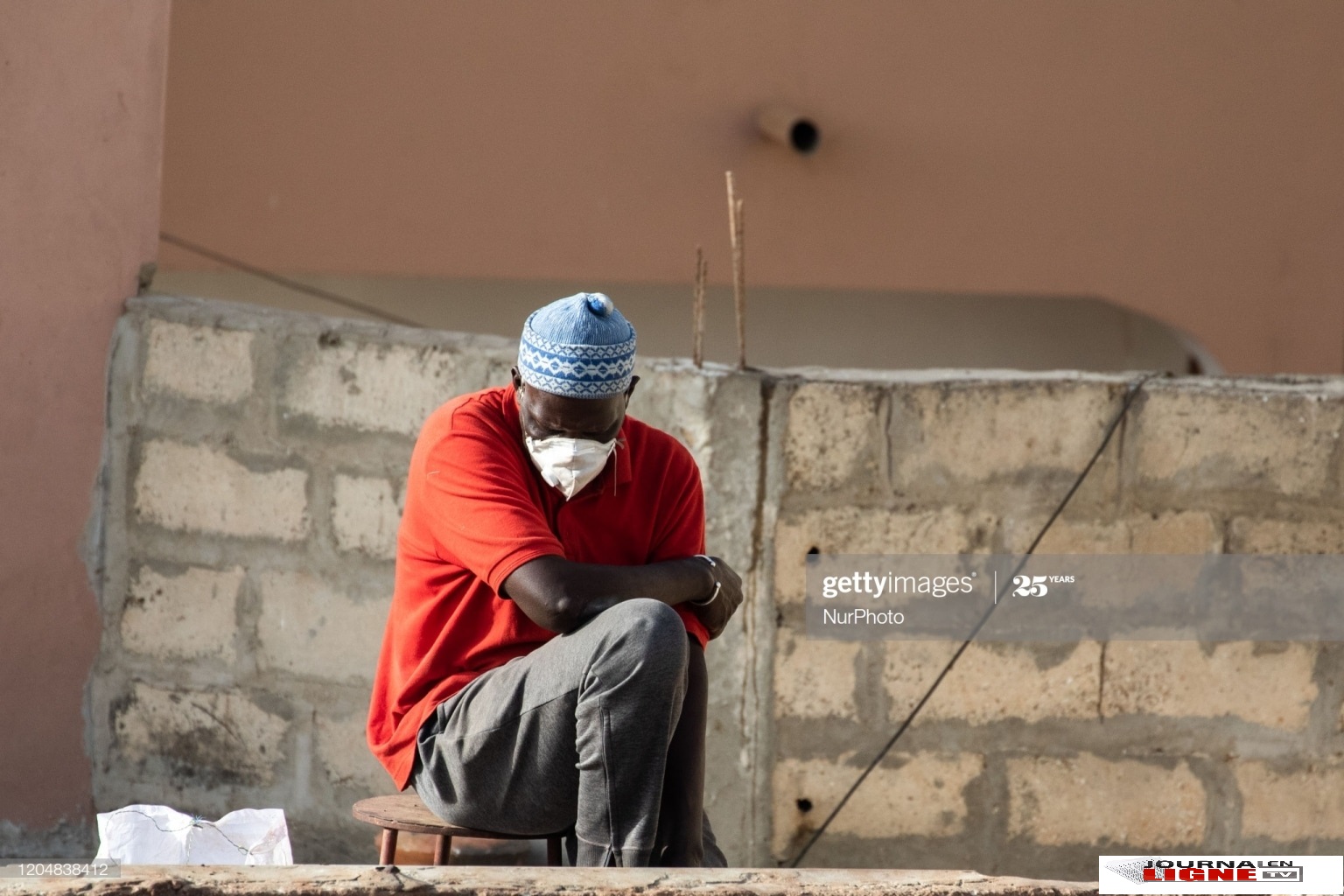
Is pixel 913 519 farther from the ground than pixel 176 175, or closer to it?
closer to it

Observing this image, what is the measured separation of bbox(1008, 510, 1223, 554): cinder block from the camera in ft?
11.9

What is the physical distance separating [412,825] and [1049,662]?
1745mm

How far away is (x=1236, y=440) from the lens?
3.62 metres

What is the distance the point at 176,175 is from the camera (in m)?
6.22

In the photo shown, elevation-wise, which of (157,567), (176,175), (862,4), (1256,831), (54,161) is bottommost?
(1256,831)

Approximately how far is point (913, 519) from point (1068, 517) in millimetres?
376

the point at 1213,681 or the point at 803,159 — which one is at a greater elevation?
the point at 803,159

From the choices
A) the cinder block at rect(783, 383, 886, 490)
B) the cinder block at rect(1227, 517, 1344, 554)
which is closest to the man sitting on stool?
the cinder block at rect(783, 383, 886, 490)

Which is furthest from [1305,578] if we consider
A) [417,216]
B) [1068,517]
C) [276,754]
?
[417,216]

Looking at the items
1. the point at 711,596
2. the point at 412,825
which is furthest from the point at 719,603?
the point at 412,825

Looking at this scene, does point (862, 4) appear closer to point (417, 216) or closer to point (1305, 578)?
point (417, 216)

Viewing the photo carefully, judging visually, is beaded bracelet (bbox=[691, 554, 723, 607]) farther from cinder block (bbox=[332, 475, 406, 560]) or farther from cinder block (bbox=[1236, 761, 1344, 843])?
cinder block (bbox=[1236, 761, 1344, 843])

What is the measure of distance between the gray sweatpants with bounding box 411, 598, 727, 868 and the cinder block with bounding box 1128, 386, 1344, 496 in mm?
1661

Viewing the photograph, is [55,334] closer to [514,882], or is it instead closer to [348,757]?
[348,757]
